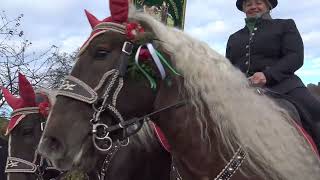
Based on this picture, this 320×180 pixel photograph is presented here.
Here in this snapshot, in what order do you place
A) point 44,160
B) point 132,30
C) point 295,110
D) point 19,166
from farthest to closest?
point 44,160 → point 19,166 → point 295,110 → point 132,30

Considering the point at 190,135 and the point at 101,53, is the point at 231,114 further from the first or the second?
the point at 101,53

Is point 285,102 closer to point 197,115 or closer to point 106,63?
point 197,115

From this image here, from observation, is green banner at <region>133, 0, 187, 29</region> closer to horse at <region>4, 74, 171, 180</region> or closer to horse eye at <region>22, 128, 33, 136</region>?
horse at <region>4, 74, 171, 180</region>

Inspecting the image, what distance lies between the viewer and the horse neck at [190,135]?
3604 mm

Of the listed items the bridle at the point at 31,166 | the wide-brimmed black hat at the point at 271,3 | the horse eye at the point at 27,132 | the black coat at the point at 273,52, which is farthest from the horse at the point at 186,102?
the horse eye at the point at 27,132

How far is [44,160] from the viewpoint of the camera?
217 inches

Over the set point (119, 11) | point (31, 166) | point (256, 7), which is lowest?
point (31, 166)

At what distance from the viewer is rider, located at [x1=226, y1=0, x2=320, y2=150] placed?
174 inches

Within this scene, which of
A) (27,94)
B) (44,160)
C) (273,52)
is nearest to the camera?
(273,52)

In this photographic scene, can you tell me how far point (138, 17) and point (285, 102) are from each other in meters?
1.46

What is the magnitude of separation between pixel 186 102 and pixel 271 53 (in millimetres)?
1434

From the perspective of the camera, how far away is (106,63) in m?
3.48

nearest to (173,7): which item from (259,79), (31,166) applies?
(31,166)

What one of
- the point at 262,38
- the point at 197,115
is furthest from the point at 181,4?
the point at 197,115
